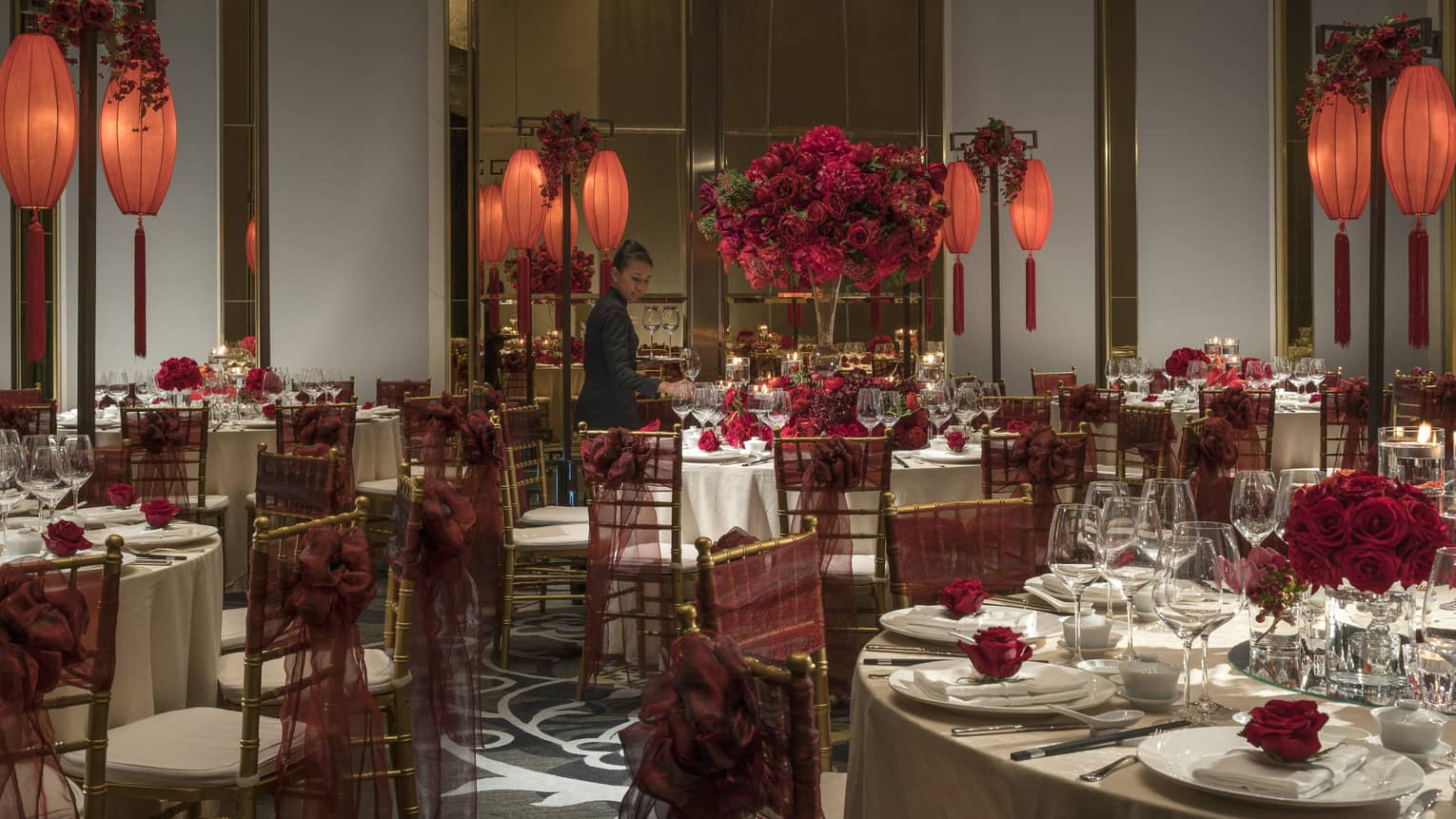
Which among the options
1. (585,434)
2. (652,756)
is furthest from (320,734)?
(585,434)

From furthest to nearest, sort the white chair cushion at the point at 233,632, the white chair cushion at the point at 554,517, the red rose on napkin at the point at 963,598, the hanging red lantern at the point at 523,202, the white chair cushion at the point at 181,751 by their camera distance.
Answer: the hanging red lantern at the point at 523,202 < the white chair cushion at the point at 554,517 < the white chair cushion at the point at 233,632 < the white chair cushion at the point at 181,751 < the red rose on napkin at the point at 963,598

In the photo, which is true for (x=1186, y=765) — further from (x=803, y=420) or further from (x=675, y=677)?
(x=803, y=420)

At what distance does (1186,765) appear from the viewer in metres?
1.46

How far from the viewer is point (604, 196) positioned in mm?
9250

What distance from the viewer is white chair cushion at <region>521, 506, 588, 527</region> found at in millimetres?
5676

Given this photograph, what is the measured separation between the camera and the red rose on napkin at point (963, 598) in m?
2.23

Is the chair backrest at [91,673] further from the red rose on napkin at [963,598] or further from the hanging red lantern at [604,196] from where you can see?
the hanging red lantern at [604,196]

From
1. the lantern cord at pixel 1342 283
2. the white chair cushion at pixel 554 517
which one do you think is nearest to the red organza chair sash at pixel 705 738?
the white chair cushion at pixel 554 517

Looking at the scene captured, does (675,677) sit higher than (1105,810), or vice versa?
(675,677)

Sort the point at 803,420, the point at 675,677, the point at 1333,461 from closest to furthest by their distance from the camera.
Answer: the point at 675,677 → the point at 803,420 → the point at 1333,461

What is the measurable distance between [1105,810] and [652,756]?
0.51 metres

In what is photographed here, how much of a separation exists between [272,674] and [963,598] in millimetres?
1833

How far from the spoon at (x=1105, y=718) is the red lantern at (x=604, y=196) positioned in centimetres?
791

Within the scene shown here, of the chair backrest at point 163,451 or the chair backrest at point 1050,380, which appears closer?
the chair backrest at point 163,451
